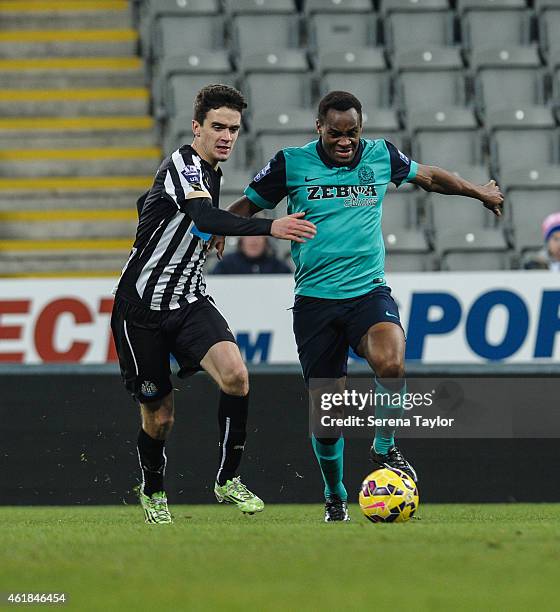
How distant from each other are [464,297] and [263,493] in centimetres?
181

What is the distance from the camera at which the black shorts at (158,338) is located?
6434 millimetres

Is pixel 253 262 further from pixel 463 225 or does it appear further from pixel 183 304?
pixel 183 304

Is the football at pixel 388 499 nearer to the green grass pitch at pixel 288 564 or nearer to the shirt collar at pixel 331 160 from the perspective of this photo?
the green grass pitch at pixel 288 564

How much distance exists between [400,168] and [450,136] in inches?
227

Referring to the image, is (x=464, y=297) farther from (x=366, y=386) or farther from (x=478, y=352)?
(x=366, y=386)

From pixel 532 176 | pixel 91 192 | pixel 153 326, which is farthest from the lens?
pixel 91 192

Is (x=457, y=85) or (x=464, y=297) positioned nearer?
(x=464, y=297)

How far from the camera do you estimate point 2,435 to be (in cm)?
854

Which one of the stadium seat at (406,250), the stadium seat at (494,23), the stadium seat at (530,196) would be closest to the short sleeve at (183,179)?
the stadium seat at (406,250)

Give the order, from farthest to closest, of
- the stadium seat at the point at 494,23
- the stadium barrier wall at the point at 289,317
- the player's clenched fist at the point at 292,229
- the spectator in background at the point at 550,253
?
the stadium seat at the point at 494,23 → the spectator in background at the point at 550,253 → the stadium barrier wall at the point at 289,317 → the player's clenched fist at the point at 292,229

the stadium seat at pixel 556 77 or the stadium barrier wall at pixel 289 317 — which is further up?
the stadium seat at pixel 556 77

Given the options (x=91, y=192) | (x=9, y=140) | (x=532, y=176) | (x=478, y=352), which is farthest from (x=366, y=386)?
(x=9, y=140)

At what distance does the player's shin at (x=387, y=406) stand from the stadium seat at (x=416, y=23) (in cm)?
747

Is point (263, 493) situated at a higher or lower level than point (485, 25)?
lower
